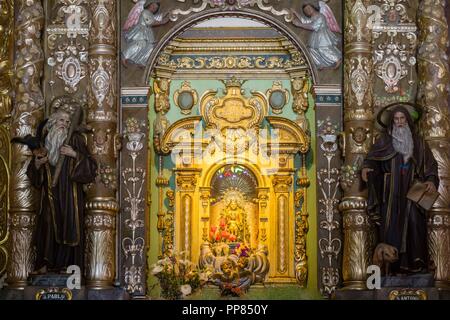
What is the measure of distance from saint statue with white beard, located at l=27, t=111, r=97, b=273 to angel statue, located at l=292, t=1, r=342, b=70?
12.6ft

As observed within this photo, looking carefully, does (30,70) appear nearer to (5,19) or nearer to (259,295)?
(5,19)

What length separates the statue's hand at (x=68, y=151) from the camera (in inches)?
669

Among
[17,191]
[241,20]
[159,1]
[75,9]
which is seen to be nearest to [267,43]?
[241,20]

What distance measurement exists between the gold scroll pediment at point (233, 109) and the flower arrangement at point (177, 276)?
2.13 metres

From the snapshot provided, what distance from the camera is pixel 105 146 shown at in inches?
692

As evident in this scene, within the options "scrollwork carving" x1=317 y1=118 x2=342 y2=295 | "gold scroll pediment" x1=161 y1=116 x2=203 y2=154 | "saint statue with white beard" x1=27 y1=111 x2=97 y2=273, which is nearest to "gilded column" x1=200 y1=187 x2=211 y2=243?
"gold scroll pediment" x1=161 y1=116 x2=203 y2=154

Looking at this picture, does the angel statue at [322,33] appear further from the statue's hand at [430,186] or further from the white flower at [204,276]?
the white flower at [204,276]

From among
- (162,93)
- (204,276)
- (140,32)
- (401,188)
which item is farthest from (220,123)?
(401,188)

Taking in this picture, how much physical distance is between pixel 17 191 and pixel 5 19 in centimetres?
276

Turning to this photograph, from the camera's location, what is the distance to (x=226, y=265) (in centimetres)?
1764

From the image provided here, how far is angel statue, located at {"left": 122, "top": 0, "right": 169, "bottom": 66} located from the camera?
18.1 meters

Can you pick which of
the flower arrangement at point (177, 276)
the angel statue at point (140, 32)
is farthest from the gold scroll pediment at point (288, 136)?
the flower arrangement at point (177, 276)

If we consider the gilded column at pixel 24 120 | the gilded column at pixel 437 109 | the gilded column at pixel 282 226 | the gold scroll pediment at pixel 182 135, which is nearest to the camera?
the gilded column at pixel 437 109

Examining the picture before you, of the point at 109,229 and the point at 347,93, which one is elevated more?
the point at 347,93
